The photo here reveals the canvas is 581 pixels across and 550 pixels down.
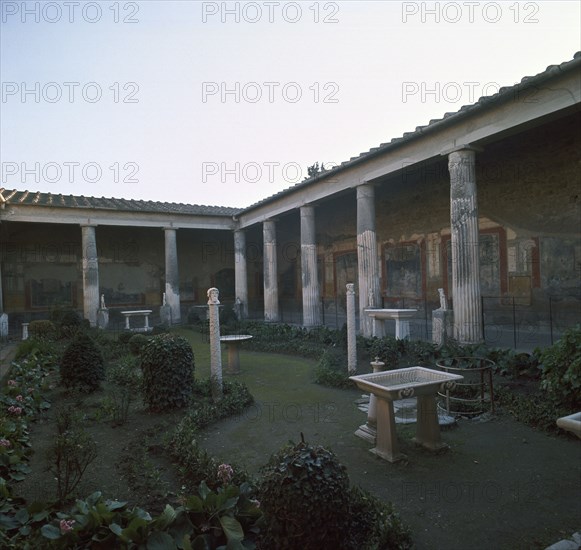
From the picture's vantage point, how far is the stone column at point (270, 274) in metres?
16.8

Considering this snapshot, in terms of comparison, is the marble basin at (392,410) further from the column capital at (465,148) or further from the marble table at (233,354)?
the column capital at (465,148)

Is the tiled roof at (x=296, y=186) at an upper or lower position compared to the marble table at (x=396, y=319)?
upper

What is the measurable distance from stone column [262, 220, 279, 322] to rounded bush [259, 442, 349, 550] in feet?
45.8

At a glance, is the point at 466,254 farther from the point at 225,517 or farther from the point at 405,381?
the point at 225,517

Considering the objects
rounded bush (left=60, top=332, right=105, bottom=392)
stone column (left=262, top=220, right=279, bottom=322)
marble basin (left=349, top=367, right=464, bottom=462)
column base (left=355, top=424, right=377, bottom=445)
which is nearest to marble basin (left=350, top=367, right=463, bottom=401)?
marble basin (left=349, top=367, right=464, bottom=462)

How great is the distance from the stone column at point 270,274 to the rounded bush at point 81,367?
31.3ft

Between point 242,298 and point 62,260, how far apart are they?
336 inches

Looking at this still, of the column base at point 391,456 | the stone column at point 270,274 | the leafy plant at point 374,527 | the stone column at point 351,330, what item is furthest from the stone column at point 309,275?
the leafy plant at point 374,527

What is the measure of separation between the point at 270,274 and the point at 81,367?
10.2 m

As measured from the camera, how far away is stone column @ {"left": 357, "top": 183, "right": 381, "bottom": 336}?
11.6 m

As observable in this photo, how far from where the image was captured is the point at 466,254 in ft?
29.3

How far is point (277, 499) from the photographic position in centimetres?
266

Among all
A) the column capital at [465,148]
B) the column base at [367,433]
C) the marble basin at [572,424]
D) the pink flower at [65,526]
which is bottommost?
the column base at [367,433]

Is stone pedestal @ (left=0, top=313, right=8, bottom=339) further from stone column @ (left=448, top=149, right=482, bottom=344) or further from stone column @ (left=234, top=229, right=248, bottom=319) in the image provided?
stone column @ (left=448, top=149, right=482, bottom=344)
